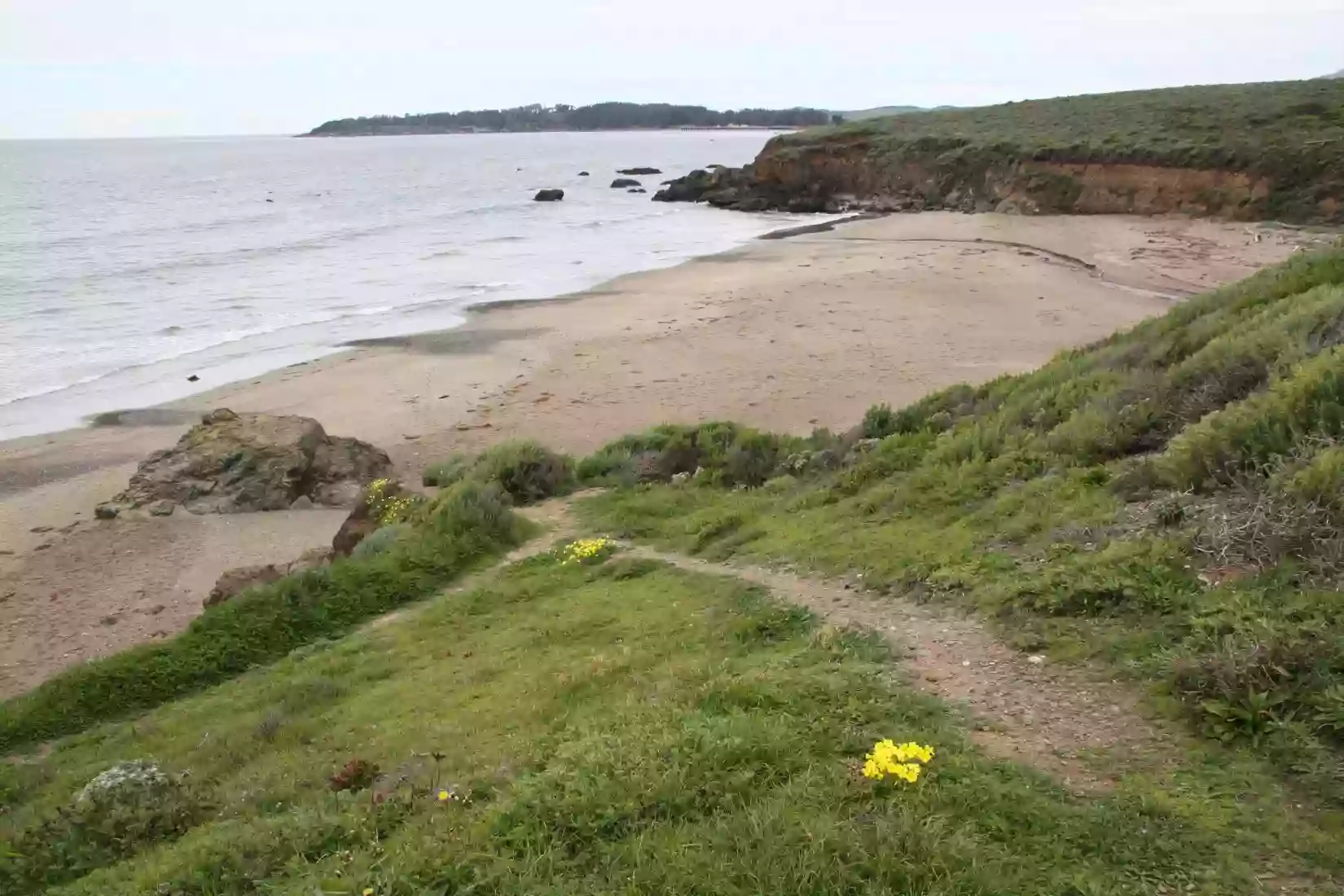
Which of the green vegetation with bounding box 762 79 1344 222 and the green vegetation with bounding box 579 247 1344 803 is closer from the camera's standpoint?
the green vegetation with bounding box 579 247 1344 803

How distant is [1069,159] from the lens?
4050 centimetres

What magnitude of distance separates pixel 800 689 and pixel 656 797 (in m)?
1.06

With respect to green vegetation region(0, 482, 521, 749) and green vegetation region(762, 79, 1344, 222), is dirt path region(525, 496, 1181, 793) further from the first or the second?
green vegetation region(762, 79, 1344, 222)

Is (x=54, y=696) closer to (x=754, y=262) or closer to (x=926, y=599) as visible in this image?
(x=926, y=599)

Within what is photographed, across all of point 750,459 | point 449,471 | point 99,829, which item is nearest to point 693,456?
point 750,459

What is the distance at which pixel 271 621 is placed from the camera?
7848mm

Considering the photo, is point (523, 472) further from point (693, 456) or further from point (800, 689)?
point (800, 689)

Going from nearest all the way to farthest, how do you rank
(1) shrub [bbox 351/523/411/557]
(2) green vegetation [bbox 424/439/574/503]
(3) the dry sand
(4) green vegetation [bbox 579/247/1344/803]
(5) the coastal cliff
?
(4) green vegetation [bbox 579/247/1344/803] < (1) shrub [bbox 351/523/411/557] < (3) the dry sand < (2) green vegetation [bbox 424/439/574/503] < (5) the coastal cliff

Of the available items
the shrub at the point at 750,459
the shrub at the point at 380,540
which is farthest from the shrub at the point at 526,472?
the shrub at the point at 750,459

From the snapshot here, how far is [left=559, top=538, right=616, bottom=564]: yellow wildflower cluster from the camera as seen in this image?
823 cm

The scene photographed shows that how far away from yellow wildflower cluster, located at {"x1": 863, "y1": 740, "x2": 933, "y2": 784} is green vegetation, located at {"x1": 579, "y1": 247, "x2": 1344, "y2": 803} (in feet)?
3.79

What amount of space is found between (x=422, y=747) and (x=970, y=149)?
4745 centimetres

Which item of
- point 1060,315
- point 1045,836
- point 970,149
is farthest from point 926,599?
point 970,149

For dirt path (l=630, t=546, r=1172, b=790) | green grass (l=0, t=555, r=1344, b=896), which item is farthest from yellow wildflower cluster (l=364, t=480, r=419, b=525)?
dirt path (l=630, t=546, r=1172, b=790)
